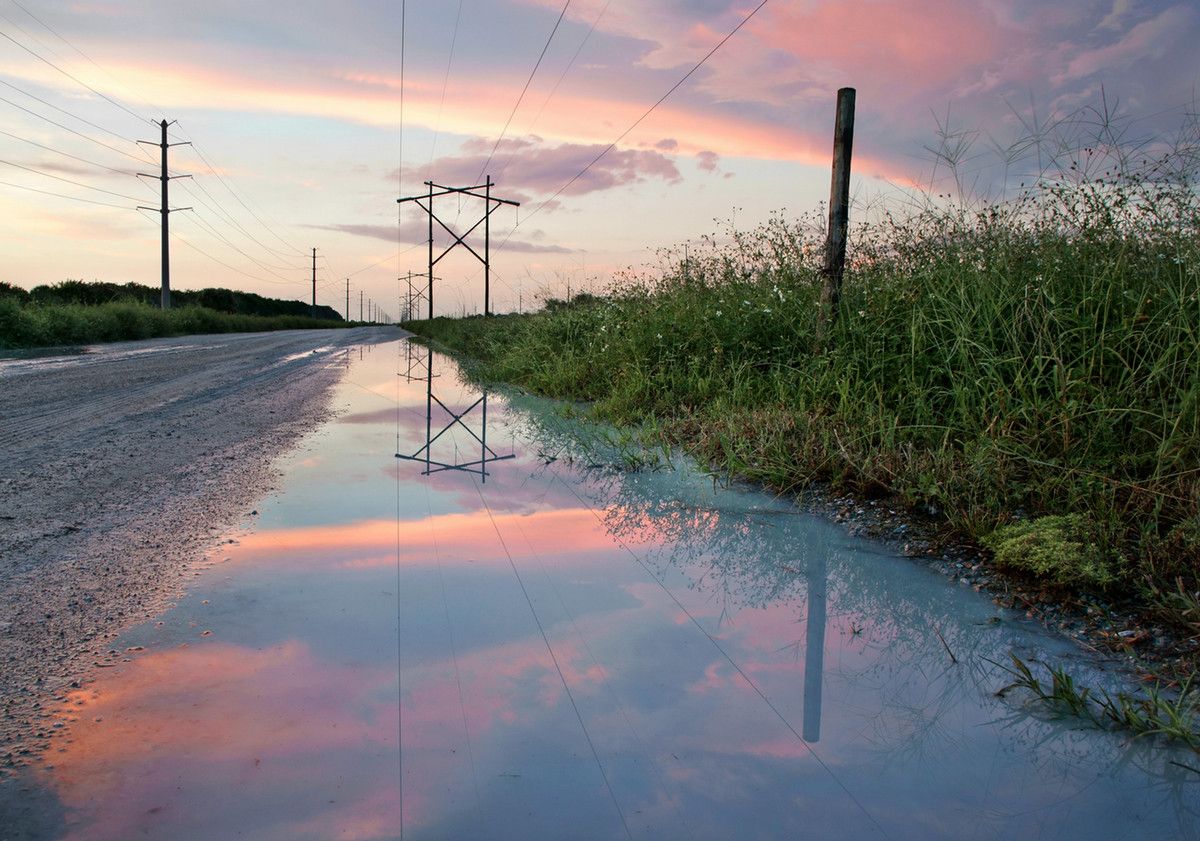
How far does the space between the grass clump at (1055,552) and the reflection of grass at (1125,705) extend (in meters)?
0.71

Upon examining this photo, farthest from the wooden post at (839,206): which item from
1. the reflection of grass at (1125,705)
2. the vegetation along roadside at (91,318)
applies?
the vegetation along roadside at (91,318)

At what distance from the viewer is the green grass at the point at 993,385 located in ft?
12.5

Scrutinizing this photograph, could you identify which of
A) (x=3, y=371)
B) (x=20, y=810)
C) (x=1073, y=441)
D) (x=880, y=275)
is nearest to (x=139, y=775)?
(x=20, y=810)

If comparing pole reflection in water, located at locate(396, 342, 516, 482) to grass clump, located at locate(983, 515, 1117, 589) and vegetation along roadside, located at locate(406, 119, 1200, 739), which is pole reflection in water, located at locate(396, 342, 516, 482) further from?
grass clump, located at locate(983, 515, 1117, 589)

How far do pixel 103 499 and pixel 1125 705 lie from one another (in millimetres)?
4829

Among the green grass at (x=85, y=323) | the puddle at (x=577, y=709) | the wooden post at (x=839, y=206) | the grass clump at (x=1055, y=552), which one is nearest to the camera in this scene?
the puddle at (x=577, y=709)

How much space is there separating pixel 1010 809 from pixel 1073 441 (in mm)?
2952

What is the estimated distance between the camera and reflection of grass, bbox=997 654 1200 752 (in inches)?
89.8

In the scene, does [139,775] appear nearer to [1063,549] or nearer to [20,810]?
[20,810]

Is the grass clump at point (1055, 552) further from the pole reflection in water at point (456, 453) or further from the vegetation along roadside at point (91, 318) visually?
the vegetation along roadside at point (91, 318)

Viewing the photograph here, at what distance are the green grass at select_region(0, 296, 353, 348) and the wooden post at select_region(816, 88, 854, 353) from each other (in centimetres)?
1810

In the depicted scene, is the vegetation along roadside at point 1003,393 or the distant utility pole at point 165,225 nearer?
the vegetation along roadside at point 1003,393

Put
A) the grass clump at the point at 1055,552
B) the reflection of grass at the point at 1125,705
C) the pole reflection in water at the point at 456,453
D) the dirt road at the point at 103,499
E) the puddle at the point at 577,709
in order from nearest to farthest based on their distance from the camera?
the puddle at the point at 577,709 < the reflection of grass at the point at 1125,705 < the dirt road at the point at 103,499 < the grass clump at the point at 1055,552 < the pole reflection in water at the point at 456,453

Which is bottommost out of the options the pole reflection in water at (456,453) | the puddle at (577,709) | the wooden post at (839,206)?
the puddle at (577,709)
